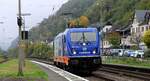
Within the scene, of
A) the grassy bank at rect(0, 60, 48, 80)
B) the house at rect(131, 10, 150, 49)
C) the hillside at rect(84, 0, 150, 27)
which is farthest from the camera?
the hillside at rect(84, 0, 150, 27)

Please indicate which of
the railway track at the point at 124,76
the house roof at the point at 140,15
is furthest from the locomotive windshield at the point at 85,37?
the house roof at the point at 140,15

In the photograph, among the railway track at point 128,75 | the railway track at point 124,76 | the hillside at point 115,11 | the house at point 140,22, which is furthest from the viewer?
the hillside at point 115,11

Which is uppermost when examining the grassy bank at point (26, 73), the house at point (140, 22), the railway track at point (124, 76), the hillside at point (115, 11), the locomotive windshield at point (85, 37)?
the hillside at point (115, 11)

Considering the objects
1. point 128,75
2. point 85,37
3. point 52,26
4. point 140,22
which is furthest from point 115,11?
point 128,75

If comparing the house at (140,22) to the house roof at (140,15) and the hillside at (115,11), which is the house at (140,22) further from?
the hillside at (115,11)

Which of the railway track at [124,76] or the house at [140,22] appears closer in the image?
the railway track at [124,76]

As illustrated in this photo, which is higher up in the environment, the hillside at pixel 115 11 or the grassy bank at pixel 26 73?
the hillside at pixel 115 11

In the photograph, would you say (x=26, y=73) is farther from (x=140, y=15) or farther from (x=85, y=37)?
(x=140, y=15)

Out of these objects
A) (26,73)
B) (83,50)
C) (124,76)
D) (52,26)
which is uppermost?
(52,26)

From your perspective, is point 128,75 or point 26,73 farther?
point 26,73

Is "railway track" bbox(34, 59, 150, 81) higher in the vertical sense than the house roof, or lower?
lower

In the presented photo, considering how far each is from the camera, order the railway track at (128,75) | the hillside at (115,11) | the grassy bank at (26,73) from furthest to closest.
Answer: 1. the hillside at (115,11)
2. the grassy bank at (26,73)
3. the railway track at (128,75)

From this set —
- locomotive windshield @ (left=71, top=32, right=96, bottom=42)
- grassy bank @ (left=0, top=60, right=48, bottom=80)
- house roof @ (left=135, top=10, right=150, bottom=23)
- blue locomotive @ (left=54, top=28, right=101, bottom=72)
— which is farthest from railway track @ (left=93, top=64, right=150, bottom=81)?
house roof @ (left=135, top=10, right=150, bottom=23)

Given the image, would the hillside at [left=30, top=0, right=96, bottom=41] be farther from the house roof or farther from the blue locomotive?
the blue locomotive
